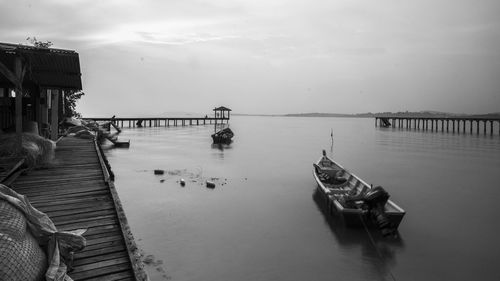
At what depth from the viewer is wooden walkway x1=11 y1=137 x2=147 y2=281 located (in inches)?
173

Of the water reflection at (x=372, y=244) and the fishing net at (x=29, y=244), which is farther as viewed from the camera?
the water reflection at (x=372, y=244)

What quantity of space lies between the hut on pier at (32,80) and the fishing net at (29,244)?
4.66 meters

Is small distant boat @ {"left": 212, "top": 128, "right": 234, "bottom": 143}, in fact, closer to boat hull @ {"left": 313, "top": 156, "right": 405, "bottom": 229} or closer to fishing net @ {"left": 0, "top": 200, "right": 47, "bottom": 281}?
boat hull @ {"left": 313, "top": 156, "right": 405, "bottom": 229}

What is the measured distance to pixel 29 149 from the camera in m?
8.94

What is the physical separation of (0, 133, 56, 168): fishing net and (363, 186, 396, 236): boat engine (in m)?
9.52

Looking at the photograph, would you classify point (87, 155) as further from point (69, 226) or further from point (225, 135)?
point (225, 135)

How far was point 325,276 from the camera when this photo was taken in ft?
27.7

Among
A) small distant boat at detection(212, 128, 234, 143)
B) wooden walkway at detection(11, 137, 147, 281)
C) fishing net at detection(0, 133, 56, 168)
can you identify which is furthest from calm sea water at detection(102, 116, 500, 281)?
small distant boat at detection(212, 128, 234, 143)

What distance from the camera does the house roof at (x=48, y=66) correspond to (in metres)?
9.06

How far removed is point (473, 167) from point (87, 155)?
28028mm

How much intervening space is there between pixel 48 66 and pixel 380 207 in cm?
1166

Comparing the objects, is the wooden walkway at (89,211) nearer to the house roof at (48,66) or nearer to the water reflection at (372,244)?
the house roof at (48,66)

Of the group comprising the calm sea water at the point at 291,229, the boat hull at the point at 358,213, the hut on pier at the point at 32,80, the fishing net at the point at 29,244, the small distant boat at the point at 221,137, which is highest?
the hut on pier at the point at 32,80

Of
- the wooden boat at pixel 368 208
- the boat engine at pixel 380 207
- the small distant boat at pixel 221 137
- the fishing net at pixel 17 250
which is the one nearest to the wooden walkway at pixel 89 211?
the fishing net at pixel 17 250
